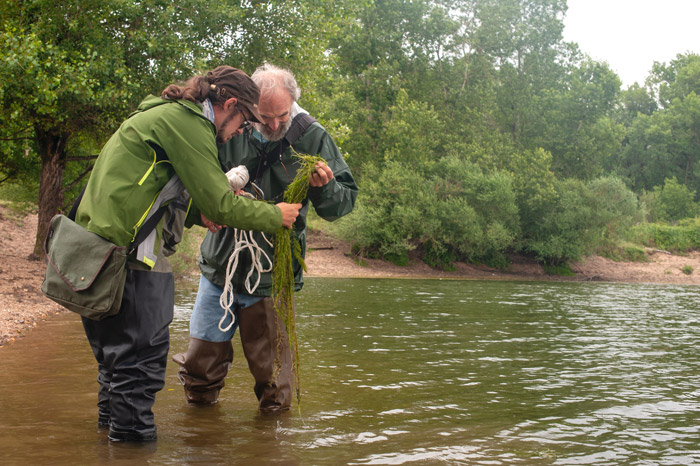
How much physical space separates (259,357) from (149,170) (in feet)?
6.40

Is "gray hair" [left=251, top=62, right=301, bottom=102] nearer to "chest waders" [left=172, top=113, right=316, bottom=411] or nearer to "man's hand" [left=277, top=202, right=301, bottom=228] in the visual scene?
"chest waders" [left=172, top=113, right=316, bottom=411]

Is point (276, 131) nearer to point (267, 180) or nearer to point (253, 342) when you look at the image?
point (267, 180)

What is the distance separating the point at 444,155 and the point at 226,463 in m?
40.4

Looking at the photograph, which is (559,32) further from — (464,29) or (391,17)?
(391,17)

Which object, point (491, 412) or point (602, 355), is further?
point (602, 355)

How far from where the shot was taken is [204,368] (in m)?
5.25

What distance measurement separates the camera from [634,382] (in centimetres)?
742

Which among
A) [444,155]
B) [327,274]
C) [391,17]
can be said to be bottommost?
[327,274]

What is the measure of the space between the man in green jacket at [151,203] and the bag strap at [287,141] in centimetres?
78

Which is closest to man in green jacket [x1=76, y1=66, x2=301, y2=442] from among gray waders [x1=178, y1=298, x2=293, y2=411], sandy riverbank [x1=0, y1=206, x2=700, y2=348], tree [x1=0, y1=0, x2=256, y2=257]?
gray waders [x1=178, y1=298, x2=293, y2=411]

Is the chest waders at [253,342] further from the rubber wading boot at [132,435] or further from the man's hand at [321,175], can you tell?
the rubber wading boot at [132,435]

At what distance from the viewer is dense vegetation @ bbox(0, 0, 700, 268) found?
49.9ft

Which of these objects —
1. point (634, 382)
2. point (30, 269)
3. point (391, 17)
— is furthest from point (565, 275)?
point (634, 382)

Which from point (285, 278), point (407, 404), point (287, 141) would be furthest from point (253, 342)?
point (407, 404)
